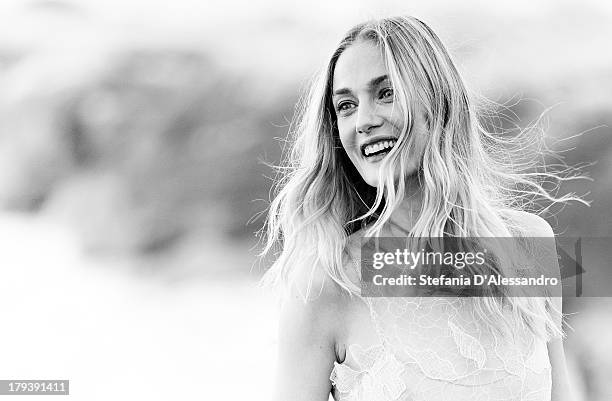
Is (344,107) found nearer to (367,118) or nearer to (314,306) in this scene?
(367,118)

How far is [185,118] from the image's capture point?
1.38 metres

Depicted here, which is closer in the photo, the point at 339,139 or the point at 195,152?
the point at 339,139

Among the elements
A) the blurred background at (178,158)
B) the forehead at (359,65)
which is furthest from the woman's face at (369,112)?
the blurred background at (178,158)

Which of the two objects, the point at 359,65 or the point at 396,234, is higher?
the point at 359,65

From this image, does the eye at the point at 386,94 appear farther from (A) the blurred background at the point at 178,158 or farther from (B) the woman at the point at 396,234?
(A) the blurred background at the point at 178,158

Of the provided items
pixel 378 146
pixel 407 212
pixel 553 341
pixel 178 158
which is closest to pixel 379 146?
pixel 378 146

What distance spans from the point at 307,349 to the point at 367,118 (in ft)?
1.09

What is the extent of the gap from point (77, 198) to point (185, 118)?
27 centimetres

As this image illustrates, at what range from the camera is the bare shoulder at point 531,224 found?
1.07 meters

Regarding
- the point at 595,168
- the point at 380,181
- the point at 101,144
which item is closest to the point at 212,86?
the point at 101,144

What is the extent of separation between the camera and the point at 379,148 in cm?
96

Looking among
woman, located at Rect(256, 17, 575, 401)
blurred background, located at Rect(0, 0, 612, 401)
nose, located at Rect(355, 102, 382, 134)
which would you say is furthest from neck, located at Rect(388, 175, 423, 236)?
blurred background, located at Rect(0, 0, 612, 401)

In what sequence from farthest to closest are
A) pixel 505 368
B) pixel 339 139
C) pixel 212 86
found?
pixel 212 86 < pixel 339 139 < pixel 505 368

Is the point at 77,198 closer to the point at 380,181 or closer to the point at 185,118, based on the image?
the point at 185,118
